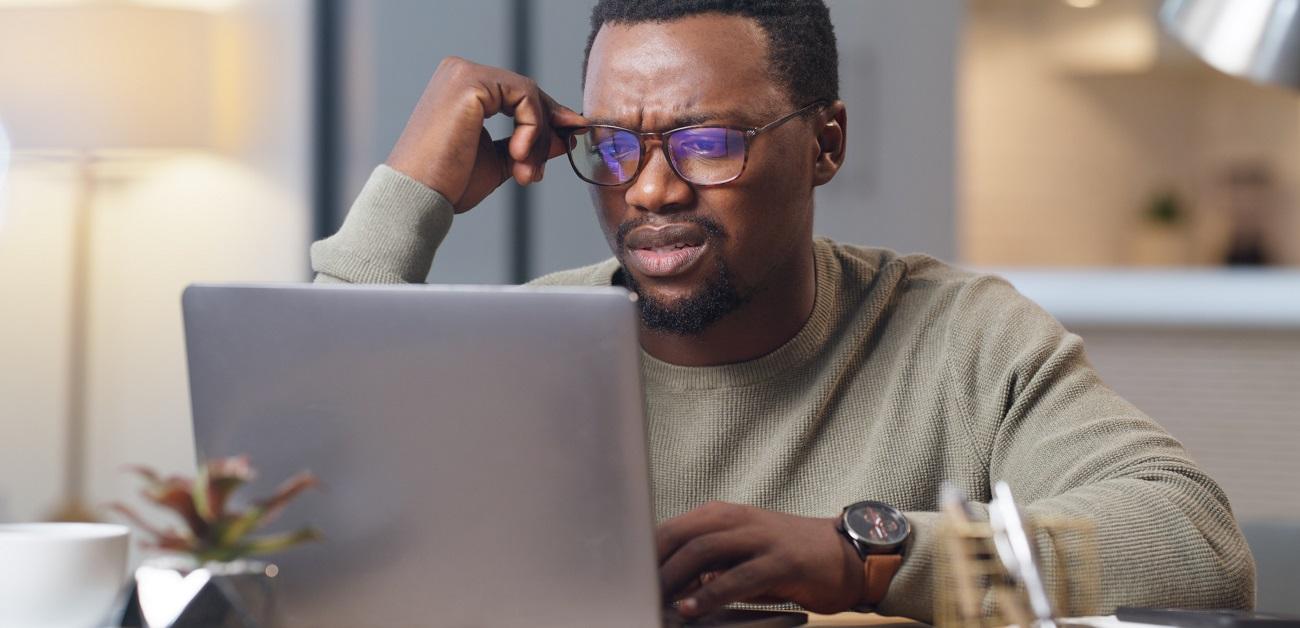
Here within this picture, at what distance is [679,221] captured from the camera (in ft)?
4.28

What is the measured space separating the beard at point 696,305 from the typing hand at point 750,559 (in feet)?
1.43

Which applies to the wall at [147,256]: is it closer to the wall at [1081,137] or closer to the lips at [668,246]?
the lips at [668,246]

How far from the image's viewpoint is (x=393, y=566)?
2.59ft

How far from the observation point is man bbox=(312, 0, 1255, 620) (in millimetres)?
1304

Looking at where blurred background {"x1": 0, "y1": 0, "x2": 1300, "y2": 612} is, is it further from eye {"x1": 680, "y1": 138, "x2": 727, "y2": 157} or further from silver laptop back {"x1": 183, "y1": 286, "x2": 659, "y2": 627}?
silver laptop back {"x1": 183, "y1": 286, "x2": 659, "y2": 627}

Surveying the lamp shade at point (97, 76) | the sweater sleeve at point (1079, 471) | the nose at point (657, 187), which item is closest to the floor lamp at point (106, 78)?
the lamp shade at point (97, 76)

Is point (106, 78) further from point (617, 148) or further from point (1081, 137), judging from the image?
point (1081, 137)

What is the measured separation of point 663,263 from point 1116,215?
142 inches

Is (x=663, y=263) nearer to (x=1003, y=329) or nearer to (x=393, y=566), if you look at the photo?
(x=1003, y=329)

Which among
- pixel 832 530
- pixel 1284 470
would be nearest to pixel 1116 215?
pixel 1284 470

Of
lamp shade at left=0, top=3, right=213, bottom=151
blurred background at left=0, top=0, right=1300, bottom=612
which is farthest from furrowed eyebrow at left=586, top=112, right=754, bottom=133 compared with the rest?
lamp shade at left=0, top=3, right=213, bottom=151

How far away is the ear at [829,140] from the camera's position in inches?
57.7

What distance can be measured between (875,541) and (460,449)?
12.8 inches

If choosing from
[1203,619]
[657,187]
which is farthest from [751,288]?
[1203,619]
